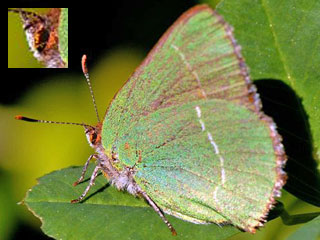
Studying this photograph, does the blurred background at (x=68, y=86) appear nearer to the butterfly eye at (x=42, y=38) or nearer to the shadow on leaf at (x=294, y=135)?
the butterfly eye at (x=42, y=38)

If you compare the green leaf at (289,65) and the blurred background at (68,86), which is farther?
the blurred background at (68,86)

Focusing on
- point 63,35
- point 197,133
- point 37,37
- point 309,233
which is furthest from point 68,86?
point 309,233

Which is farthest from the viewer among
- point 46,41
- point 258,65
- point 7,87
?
point 7,87

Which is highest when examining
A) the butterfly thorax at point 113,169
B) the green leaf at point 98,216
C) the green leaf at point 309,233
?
the green leaf at point 309,233

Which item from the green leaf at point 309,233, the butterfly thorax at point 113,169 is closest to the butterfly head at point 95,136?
the butterfly thorax at point 113,169

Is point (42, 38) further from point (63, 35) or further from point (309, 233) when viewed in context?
point (309, 233)

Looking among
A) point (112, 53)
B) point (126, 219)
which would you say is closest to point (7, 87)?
point (112, 53)

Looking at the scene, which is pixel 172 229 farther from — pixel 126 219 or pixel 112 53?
pixel 112 53
